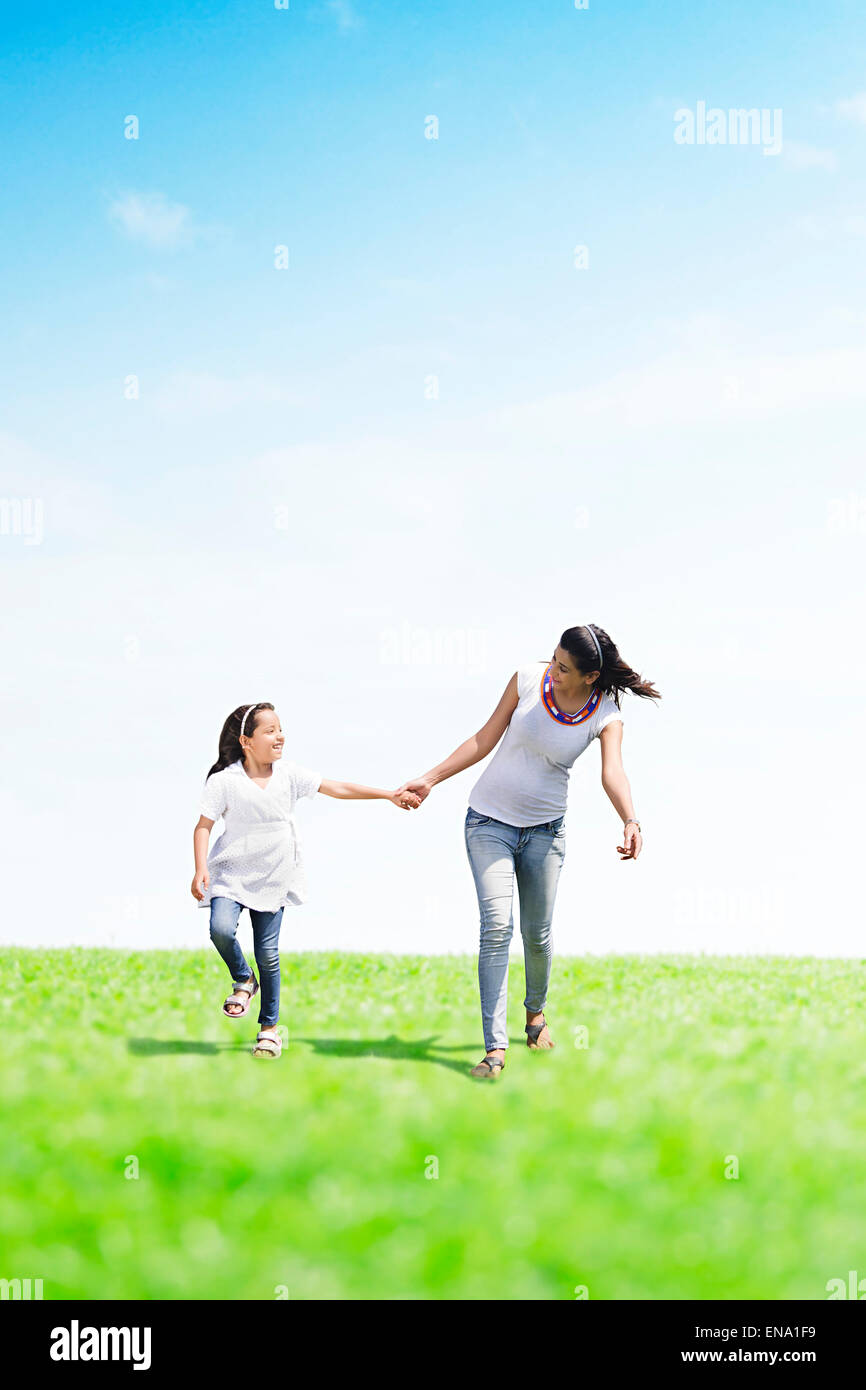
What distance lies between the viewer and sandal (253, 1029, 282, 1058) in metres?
9.13

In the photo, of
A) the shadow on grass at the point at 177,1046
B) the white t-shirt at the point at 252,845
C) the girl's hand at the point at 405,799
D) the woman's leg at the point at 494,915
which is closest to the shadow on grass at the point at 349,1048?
the shadow on grass at the point at 177,1046

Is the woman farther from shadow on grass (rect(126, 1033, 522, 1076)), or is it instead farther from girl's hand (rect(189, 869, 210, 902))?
girl's hand (rect(189, 869, 210, 902))

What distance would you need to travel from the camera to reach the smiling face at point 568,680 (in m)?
8.30

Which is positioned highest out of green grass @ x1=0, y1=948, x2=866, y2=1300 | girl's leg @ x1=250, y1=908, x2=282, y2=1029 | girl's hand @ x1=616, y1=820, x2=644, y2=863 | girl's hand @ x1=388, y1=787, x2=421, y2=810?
girl's hand @ x1=388, y1=787, x2=421, y2=810

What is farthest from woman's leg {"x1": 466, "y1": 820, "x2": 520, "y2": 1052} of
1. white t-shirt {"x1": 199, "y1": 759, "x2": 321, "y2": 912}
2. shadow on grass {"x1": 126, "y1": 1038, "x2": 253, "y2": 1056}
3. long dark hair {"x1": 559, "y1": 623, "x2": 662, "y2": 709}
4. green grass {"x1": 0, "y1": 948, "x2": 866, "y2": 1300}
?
shadow on grass {"x1": 126, "y1": 1038, "x2": 253, "y2": 1056}

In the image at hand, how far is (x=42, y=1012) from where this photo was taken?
38.2 ft

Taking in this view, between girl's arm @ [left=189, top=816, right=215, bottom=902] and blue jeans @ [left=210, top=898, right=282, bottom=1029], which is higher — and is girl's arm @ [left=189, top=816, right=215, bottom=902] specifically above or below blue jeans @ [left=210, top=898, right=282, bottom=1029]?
above

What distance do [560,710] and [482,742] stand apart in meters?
0.67

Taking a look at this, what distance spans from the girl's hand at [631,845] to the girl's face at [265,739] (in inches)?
115

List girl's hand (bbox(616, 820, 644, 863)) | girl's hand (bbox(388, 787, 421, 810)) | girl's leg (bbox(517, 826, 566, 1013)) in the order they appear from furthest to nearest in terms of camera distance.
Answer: girl's hand (bbox(388, 787, 421, 810)) → girl's leg (bbox(517, 826, 566, 1013)) → girl's hand (bbox(616, 820, 644, 863))

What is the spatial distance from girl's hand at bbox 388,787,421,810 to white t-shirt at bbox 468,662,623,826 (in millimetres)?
680

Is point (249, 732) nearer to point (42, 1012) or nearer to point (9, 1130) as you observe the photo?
point (9, 1130)

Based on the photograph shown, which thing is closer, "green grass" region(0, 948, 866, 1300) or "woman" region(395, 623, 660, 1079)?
"green grass" region(0, 948, 866, 1300)

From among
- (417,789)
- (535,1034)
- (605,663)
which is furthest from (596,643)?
(535,1034)
